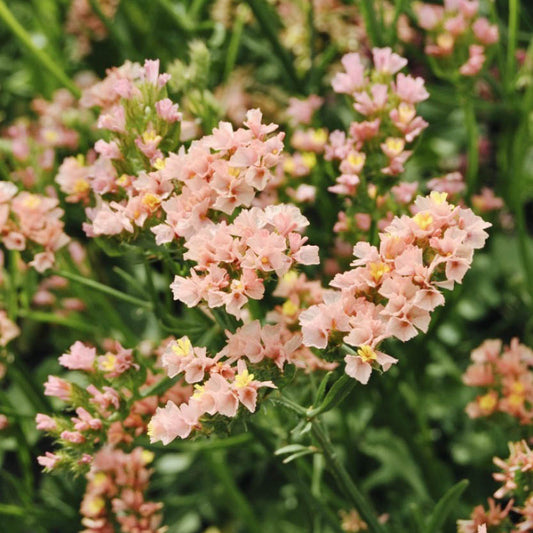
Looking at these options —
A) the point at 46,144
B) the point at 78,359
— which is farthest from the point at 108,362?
the point at 46,144

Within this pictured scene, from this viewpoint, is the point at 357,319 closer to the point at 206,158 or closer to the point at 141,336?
the point at 206,158

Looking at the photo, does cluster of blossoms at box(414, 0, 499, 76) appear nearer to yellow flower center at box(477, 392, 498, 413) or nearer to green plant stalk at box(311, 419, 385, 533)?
yellow flower center at box(477, 392, 498, 413)

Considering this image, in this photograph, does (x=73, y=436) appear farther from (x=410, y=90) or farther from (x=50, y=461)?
(x=410, y=90)

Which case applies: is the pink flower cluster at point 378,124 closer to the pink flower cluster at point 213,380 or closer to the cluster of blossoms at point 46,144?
the pink flower cluster at point 213,380

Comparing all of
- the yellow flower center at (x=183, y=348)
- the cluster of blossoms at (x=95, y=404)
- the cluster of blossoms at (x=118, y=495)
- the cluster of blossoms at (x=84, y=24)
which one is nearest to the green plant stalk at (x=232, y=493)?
the cluster of blossoms at (x=118, y=495)

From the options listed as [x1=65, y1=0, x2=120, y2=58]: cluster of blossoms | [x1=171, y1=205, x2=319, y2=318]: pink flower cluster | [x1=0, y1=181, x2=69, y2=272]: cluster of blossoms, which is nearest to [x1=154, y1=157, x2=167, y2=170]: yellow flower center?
[x1=171, y1=205, x2=319, y2=318]: pink flower cluster

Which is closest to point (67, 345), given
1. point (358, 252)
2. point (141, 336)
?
point (141, 336)
